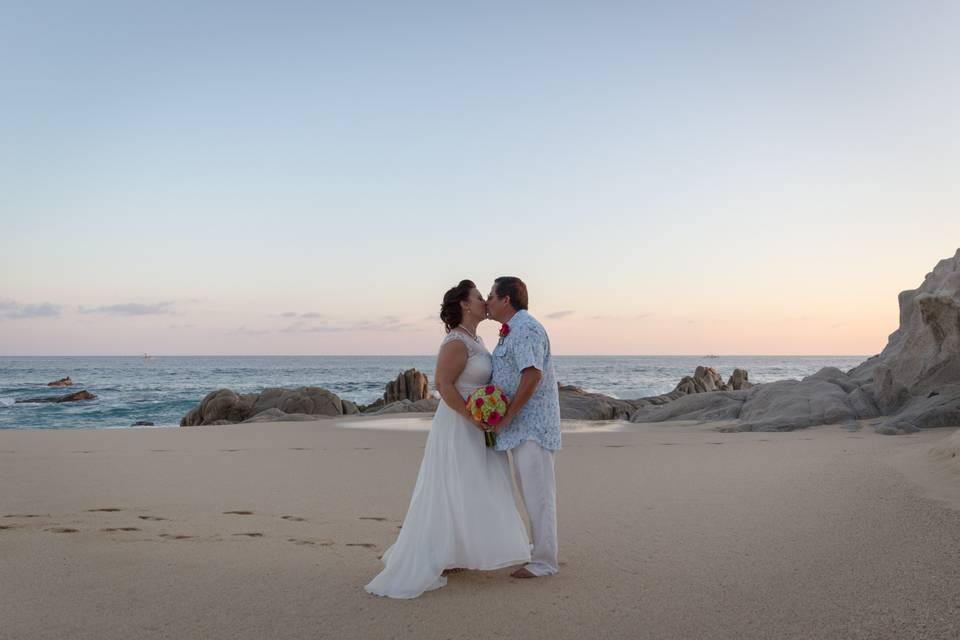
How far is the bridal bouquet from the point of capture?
500 centimetres

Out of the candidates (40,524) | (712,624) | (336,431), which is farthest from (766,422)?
(40,524)

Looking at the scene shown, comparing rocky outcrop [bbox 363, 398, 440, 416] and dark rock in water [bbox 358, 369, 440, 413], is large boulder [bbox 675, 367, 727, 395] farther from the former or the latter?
rocky outcrop [bbox 363, 398, 440, 416]

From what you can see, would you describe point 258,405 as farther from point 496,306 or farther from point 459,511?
point 459,511

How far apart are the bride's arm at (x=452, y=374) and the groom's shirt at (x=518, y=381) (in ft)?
0.82

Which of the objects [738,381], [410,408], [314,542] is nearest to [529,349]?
[314,542]

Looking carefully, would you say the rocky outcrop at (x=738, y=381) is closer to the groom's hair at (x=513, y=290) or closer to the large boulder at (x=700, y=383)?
the large boulder at (x=700, y=383)

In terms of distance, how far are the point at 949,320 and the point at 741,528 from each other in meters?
9.92

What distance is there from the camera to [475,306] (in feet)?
17.8

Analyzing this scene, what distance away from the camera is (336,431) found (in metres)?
16.2

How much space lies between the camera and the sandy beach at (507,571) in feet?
13.6

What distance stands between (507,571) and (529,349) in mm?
1628

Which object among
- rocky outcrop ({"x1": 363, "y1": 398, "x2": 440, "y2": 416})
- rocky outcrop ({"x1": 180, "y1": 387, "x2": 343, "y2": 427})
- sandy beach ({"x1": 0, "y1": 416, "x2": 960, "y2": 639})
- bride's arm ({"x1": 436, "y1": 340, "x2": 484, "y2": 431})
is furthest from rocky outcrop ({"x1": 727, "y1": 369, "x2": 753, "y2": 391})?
bride's arm ({"x1": 436, "y1": 340, "x2": 484, "y2": 431})

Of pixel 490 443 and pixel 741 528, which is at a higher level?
pixel 490 443

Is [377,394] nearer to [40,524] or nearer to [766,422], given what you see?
[766,422]
